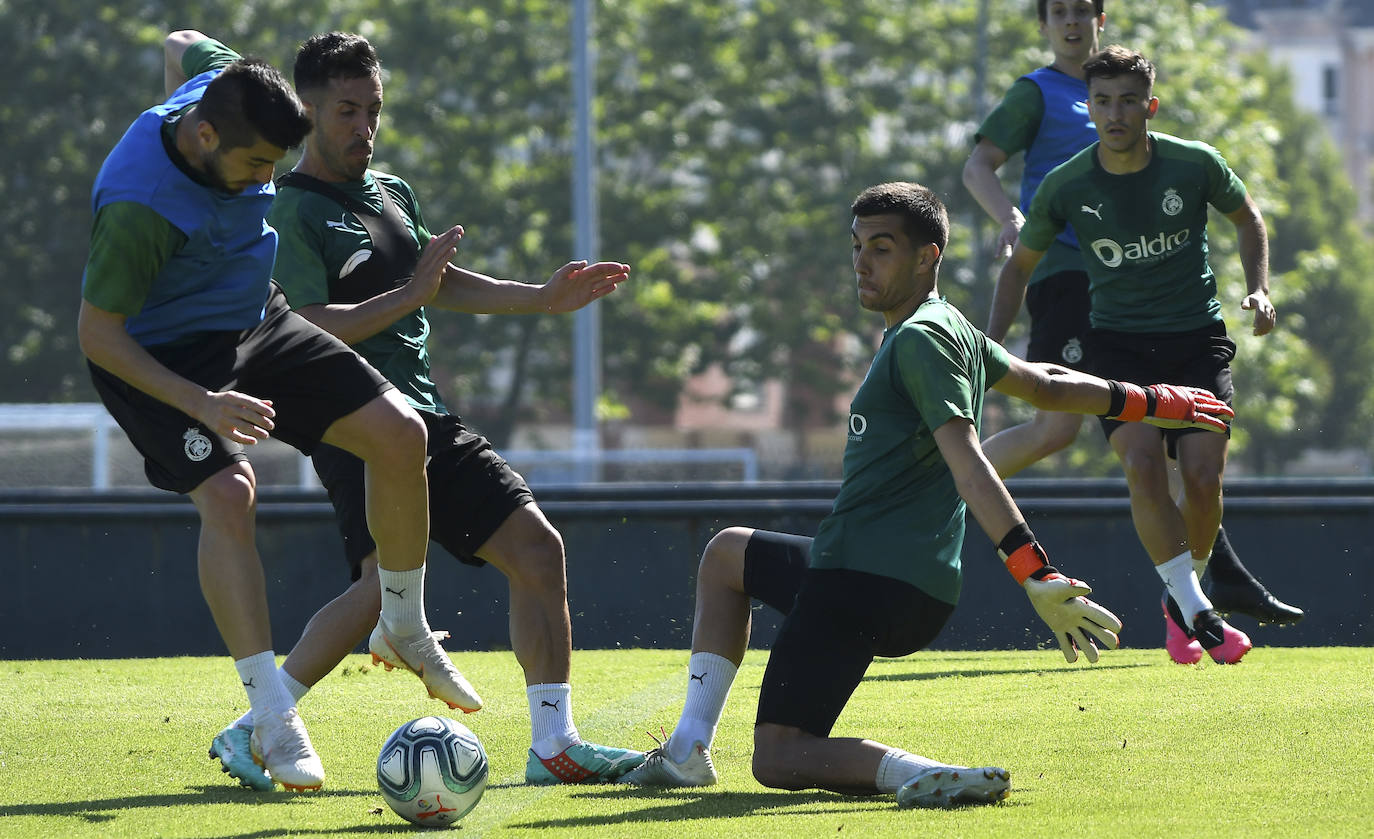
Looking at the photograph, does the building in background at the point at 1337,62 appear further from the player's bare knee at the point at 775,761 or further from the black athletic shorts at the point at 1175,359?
the player's bare knee at the point at 775,761

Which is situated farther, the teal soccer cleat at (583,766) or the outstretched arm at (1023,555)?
the teal soccer cleat at (583,766)

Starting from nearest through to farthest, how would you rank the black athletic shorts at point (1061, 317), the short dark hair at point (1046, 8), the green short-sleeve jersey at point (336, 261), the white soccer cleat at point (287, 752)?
the white soccer cleat at point (287, 752), the green short-sleeve jersey at point (336, 261), the black athletic shorts at point (1061, 317), the short dark hair at point (1046, 8)

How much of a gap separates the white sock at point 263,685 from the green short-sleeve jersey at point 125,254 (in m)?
1.07

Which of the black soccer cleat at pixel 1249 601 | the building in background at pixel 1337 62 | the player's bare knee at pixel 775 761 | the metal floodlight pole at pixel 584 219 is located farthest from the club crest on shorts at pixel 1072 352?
the building in background at pixel 1337 62

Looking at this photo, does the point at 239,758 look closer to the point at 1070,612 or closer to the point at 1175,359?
the point at 1070,612

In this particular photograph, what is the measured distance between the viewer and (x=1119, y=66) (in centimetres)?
732

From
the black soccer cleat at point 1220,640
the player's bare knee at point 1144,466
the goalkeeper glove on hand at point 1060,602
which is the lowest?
the black soccer cleat at point 1220,640

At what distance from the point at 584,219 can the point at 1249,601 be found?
1862cm

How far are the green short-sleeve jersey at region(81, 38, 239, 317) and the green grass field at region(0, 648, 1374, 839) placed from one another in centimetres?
142

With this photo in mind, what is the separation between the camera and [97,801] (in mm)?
5141

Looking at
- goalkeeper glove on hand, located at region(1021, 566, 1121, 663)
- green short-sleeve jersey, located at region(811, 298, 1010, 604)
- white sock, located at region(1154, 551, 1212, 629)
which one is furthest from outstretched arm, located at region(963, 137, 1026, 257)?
goalkeeper glove on hand, located at region(1021, 566, 1121, 663)

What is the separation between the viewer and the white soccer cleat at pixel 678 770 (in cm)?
522

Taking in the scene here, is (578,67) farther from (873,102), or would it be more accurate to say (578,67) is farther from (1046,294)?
(1046,294)

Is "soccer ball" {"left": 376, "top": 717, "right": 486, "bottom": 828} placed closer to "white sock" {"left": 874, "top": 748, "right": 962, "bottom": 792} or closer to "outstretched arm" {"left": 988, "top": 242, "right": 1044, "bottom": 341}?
"white sock" {"left": 874, "top": 748, "right": 962, "bottom": 792}
